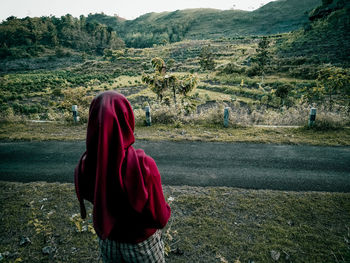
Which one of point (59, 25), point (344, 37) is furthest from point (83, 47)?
point (344, 37)

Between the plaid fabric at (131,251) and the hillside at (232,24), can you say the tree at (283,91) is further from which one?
the hillside at (232,24)

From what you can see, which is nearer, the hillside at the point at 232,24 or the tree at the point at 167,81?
the tree at the point at 167,81

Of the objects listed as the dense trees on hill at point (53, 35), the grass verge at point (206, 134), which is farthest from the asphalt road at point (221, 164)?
the dense trees on hill at point (53, 35)

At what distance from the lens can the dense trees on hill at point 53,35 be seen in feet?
336

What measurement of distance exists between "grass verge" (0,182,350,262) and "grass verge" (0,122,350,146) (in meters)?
3.13

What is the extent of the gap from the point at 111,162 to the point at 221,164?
16.1 ft

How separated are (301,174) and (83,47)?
130291mm

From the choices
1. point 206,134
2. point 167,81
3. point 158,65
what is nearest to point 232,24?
point 158,65

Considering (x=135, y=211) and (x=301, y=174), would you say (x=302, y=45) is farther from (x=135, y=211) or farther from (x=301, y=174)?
(x=135, y=211)

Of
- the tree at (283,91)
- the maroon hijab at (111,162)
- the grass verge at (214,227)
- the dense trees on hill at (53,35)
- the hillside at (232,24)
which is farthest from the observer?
the hillside at (232,24)

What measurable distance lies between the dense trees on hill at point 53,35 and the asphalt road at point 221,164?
10674cm

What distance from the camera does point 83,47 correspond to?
114 metres

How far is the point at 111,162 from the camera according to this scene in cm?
150

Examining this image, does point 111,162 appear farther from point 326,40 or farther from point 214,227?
point 326,40
